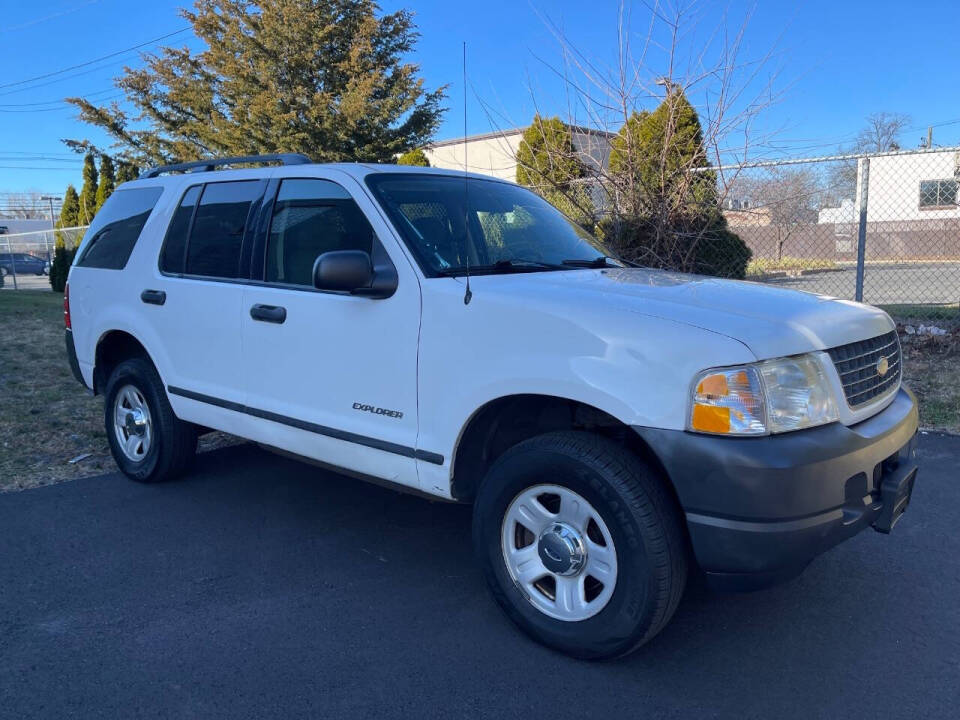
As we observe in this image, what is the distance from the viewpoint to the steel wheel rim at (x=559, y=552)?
290cm

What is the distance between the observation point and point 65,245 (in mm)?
25078

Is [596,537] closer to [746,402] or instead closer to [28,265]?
[746,402]

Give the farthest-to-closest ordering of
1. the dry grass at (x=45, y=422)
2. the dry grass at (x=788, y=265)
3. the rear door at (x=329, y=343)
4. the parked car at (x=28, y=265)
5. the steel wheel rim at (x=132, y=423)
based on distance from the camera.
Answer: the parked car at (x=28, y=265)
the dry grass at (x=788, y=265)
the dry grass at (x=45, y=422)
the steel wheel rim at (x=132, y=423)
the rear door at (x=329, y=343)

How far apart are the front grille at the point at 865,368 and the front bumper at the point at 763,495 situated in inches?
10.2

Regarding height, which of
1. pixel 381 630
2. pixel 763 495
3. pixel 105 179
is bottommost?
pixel 381 630

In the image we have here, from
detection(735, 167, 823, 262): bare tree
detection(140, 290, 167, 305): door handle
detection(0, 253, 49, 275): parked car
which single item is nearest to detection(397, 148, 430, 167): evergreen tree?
detection(735, 167, 823, 262): bare tree

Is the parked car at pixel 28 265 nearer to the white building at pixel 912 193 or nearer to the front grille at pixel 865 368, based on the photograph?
the white building at pixel 912 193

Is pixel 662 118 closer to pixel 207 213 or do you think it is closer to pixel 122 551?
pixel 207 213

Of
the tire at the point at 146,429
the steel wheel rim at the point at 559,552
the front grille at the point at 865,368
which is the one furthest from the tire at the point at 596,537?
the tire at the point at 146,429

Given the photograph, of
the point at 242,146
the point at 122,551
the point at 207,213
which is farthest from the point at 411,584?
the point at 242,146

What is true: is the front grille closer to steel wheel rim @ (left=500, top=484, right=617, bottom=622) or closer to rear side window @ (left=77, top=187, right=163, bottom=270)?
steel wheel rim @ (left=500, top=484, right=617, bottom=622)

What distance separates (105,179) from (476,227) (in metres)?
26.1

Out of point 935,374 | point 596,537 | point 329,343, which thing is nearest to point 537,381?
point 596,537

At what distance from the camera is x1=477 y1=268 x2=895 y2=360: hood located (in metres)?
2.75
